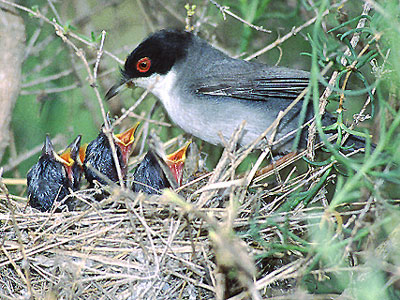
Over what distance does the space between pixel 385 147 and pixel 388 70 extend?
0.45m

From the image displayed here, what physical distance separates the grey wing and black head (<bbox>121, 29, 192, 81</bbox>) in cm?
28

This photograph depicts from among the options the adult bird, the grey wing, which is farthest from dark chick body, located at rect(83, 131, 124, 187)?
the grey wing

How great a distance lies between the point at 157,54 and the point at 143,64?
0.33ft

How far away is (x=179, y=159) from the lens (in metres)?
2.68

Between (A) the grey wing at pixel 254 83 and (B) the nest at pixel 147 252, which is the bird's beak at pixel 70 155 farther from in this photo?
(A) the grey wing at pixel 254 83

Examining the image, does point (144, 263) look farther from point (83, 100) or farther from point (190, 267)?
point (83, 100)

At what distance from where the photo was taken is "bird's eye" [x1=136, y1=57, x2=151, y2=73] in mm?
2801

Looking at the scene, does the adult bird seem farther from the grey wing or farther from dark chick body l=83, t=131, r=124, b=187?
dark chick body l=83, t=131, r=124, b=187

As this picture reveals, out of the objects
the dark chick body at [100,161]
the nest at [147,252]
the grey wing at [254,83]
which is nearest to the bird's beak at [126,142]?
the dark chick body at [100,161]

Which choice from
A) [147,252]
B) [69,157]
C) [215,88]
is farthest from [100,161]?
[147,252]

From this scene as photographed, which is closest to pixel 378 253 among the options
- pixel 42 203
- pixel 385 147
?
pixel 385 147

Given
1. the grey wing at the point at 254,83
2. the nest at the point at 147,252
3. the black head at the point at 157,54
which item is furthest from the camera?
the black head at the point at 157,54

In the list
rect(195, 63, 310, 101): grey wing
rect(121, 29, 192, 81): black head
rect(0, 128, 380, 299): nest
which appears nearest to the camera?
rect(0, 128, 380, 299): nest

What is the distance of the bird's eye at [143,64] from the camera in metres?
2.80
